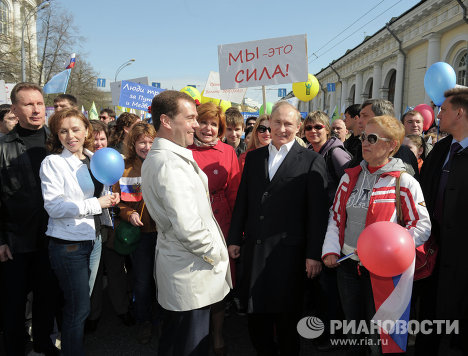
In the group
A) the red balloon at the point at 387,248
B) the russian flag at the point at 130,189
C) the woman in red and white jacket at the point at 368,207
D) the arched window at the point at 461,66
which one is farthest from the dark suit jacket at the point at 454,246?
the arched window at the point at 461,66

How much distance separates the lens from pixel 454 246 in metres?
2.51

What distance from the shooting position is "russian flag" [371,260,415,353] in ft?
7.37

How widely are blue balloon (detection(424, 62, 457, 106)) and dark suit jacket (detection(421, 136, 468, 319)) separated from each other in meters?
2.08

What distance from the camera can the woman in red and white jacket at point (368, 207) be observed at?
2.26 m

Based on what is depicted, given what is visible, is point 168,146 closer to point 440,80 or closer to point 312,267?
point 312,267

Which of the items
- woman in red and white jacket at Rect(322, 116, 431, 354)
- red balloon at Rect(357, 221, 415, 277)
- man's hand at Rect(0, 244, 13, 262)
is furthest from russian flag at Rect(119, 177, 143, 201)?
red balloon at Rect(357, 221, 415, 277)

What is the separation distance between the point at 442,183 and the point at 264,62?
358 cm

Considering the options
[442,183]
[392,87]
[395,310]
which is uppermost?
[392,87]

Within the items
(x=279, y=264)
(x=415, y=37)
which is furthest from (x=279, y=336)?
(x=415, y=37)

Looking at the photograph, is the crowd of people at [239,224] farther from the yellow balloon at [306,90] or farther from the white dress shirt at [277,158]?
the yellow balloon at [306,90]

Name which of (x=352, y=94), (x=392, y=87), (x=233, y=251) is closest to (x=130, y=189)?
(x=233, y=251)

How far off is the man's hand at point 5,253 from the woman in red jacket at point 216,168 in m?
1.67

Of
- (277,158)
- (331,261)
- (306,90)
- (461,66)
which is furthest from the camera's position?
(461,66)

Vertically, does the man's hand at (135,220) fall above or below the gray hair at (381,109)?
below
